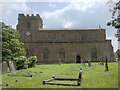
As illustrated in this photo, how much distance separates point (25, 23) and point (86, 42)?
1978cm

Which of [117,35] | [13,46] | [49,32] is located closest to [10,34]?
[13,46]

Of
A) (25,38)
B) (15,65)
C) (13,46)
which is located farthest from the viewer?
(25,38)

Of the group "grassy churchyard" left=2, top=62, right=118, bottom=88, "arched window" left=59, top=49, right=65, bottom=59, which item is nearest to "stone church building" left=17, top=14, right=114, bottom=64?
"arched window" left=59, top=49, right=65, bottom=59

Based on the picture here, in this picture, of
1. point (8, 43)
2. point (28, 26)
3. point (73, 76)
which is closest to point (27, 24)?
point (28, 26)

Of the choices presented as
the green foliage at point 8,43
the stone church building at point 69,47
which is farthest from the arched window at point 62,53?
the green foliage at point 8,43

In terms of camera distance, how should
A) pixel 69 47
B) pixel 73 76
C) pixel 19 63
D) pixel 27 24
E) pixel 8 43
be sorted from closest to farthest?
1. pixel 73 76
2. pixel 8 43
3. pixel 19 63
4. pixel 69 47
5. pixel 27 24

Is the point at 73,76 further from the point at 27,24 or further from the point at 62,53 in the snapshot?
the point at 27,24

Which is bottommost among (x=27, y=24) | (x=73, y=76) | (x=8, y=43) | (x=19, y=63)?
(x=73, y=76)

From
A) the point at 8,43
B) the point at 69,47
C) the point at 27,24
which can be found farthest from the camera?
the point at 27,24

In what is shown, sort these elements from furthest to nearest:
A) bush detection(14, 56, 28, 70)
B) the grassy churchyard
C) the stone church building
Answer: the stone church building < bush detection(14, 56, 28, 70) < the grassy churchyard

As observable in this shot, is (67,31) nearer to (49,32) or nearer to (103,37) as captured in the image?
(49,32)

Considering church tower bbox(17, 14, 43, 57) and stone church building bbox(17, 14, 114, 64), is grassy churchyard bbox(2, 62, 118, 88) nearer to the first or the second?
stone church building bbox(17, 14, 114, 64)

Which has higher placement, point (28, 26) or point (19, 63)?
point (28, 26)

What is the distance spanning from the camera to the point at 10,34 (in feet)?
54.7
